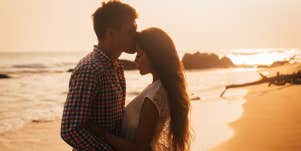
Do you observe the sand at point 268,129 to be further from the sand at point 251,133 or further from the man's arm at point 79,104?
the man's arm at point 79,104

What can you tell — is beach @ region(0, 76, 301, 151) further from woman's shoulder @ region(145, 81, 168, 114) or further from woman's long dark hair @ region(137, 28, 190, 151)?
woman's shoulder @ region(145, 81, 168, 114)

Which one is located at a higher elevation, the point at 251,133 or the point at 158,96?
the point at 158,96

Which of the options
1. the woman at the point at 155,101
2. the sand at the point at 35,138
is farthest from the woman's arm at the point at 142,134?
the sand at the point at 35,138

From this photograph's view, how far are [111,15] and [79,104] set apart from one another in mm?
657

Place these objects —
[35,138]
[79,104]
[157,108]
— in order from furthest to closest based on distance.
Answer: [35,138], [157,108], [79,104]

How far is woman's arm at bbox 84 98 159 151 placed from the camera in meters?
2.71

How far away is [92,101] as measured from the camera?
269 centimetres

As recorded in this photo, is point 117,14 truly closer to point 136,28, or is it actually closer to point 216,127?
point 136,28

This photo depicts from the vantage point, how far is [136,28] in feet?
9.78

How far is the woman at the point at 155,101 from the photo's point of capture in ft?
8.98

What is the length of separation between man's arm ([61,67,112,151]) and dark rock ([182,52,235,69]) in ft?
184

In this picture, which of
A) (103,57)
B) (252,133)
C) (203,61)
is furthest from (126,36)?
(203,61)

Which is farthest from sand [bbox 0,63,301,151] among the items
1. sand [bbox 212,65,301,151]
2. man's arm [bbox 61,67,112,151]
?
man's arm [bbox 61,67,112,151]

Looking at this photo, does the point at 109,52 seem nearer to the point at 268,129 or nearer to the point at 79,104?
the point at 79,104
